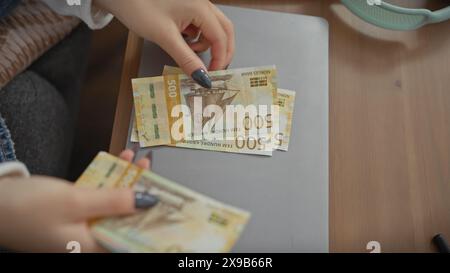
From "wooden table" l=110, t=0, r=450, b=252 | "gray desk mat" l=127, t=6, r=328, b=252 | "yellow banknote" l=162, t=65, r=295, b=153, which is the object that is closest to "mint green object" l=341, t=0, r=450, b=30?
"wooden table" l=110, t=0, r=450, b=252

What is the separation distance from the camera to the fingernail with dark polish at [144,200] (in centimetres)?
56

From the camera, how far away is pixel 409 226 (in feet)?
2.25

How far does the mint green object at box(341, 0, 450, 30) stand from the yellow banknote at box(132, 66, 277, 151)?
0.22 metres

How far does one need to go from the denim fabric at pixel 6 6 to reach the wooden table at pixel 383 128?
24 cm

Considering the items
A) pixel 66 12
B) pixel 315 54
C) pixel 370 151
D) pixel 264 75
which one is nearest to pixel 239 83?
pixel 264 75

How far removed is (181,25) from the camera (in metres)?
0.74

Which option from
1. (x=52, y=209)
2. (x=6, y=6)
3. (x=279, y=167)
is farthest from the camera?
(x=6, y=6)

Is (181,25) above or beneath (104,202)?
above

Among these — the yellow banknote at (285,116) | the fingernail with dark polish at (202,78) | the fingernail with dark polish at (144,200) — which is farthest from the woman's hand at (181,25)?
the fingernail with dark polish at (144,200)

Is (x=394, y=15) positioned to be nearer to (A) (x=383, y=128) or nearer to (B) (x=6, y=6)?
(A) (x=383, y=128)

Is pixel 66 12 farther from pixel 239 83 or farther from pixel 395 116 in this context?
pixel 395 116

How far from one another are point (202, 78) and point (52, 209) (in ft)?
1.08

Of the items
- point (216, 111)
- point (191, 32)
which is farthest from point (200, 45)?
point (216, 111)

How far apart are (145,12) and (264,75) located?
23 cm
